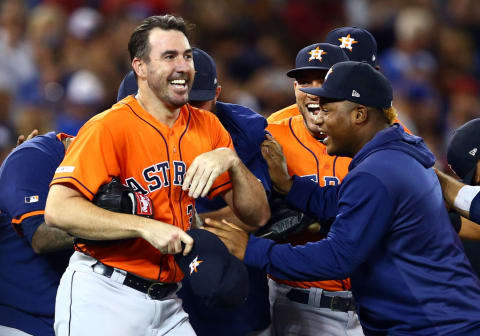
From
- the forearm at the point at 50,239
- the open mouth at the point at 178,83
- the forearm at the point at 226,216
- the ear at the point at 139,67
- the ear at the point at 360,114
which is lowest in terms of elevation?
the forearm at the point at 226,216

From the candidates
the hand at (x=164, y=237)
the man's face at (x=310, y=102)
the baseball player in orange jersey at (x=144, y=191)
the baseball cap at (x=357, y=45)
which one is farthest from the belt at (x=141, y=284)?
the baseball cap at (x=357, y=45)

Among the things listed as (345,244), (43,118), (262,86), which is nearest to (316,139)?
(345,244)

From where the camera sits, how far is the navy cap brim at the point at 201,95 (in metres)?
3.98

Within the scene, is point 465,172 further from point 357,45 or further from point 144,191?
point 144,191

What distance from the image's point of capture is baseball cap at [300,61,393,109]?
10.5ft

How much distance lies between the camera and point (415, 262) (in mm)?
3002

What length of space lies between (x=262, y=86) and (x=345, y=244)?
18.4 feet

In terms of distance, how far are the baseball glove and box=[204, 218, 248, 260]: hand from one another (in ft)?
1.85

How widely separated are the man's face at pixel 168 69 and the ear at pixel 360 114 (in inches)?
30.7

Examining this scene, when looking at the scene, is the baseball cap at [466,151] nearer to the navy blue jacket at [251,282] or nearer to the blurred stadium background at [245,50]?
the navy blue jacket at [251,282]

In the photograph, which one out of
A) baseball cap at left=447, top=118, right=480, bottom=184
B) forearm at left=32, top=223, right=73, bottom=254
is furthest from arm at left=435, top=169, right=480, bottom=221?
forearm at left=32, top=223, right=73, bottom=254

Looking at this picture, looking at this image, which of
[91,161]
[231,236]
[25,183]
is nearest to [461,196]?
[231,236]

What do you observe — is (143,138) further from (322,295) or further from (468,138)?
(468,138)

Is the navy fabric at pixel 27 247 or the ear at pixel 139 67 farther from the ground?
the ear at pixel 139 67
